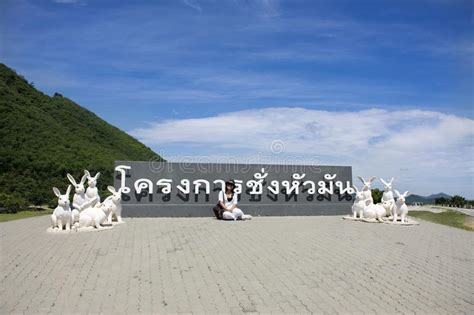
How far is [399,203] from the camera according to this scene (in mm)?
14258

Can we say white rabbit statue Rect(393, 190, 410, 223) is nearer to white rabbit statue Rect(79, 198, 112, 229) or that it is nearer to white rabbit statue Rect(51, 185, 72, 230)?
white rabbit statue Rect(79, 198, 112, 229)

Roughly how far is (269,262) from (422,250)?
12.5 ft

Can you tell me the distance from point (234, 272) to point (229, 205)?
8.47 m

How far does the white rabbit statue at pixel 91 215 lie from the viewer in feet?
37.6

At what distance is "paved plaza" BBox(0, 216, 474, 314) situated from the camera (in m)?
5.24

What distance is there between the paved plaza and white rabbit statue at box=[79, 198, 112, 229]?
2.13ft

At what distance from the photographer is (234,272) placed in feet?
22.3

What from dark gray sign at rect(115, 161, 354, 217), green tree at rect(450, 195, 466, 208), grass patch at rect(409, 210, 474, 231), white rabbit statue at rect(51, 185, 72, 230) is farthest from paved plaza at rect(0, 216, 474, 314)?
green tree at rect(450, 195, 466, 208)

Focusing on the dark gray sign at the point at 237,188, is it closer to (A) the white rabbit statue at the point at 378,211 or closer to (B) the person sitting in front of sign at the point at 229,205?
(B) the person sitting in front of sign at the point at 229,205

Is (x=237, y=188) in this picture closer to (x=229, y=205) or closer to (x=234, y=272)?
(x=229, y=205)

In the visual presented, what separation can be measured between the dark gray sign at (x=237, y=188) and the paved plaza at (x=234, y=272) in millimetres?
4927

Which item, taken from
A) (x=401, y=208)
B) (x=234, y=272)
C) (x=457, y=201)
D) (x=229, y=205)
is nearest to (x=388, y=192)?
(x=401, y=208)

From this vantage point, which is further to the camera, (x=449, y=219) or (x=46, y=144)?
(x=46, y=144)

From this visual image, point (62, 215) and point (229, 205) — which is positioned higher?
point (229, 205)
